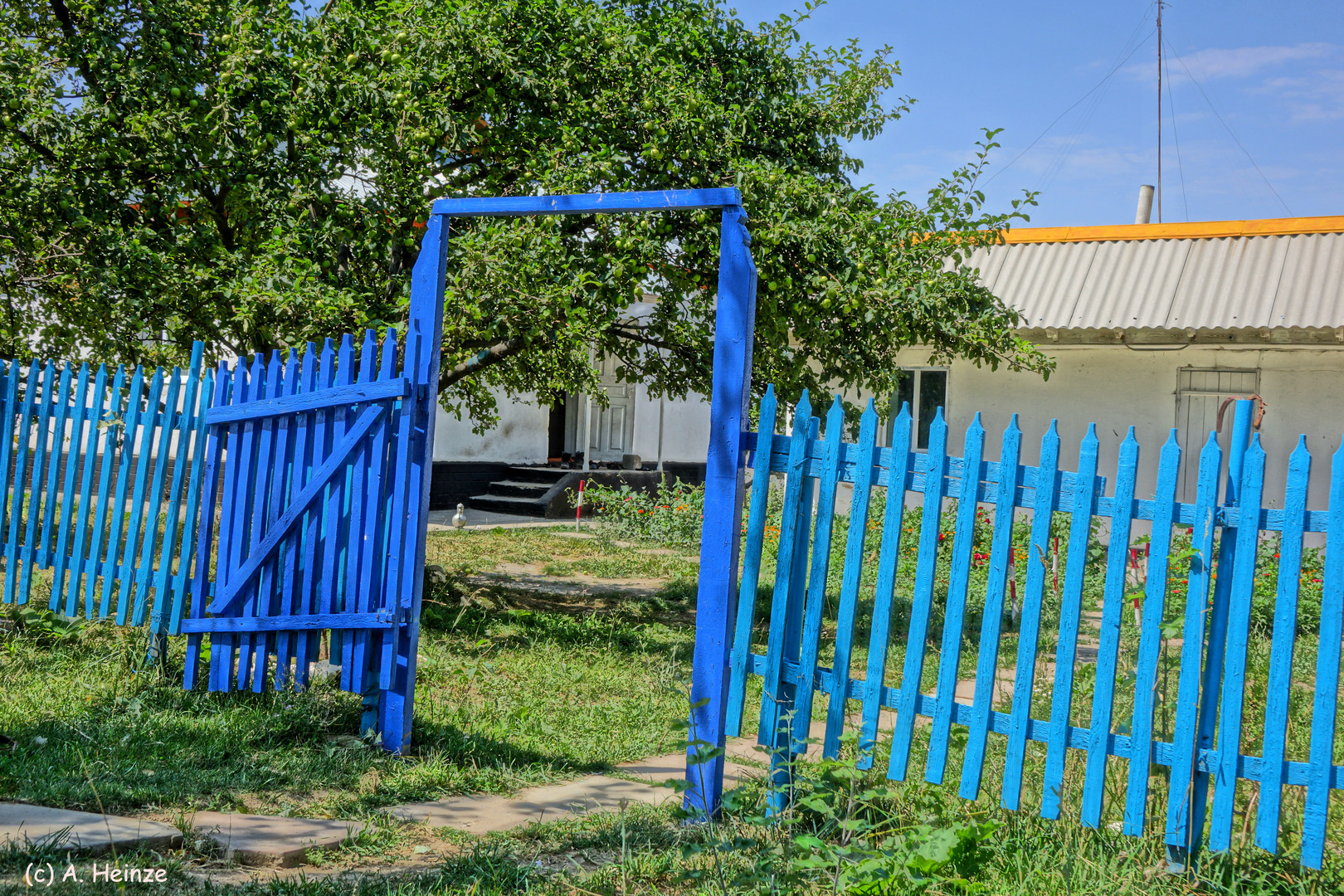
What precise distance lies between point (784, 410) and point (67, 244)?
715cm

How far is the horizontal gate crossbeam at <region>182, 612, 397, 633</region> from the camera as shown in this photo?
4.50m

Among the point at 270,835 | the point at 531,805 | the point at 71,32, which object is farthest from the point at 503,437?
the point at 270,835

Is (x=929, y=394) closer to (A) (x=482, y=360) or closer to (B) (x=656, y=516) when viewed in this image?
(B) (x=656, y=516)

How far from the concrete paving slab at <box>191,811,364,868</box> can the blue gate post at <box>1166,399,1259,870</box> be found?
2670 mm

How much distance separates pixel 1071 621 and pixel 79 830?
3.12m

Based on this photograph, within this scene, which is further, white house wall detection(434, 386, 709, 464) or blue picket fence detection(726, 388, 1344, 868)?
white house wall detection(434, 386, 709, 464)

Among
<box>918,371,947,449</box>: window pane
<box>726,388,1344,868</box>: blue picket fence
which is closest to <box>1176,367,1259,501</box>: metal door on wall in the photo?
<box>918,371,947,449</box>: window pane

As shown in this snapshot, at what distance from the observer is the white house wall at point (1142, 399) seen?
34.8ft

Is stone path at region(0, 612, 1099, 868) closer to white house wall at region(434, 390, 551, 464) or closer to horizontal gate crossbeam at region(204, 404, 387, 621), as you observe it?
horizontal gate crossbeam at region(204, 404, 387, 621)

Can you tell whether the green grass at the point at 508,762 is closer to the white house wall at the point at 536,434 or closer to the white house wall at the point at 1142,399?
the white house wall at the point at 1142,399

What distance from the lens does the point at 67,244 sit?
6324 millimetres

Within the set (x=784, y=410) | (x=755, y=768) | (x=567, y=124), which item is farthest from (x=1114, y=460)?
(x=755, y=768)

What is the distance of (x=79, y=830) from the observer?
3143mm

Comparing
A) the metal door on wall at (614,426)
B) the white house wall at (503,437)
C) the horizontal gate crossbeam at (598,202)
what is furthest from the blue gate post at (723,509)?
the metal door on wall at (614,426)
